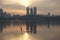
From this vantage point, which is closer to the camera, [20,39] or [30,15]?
[20,39]

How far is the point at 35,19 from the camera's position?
4259 inches

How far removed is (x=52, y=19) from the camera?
111688 mm

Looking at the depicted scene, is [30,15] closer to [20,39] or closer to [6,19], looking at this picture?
[6,19]

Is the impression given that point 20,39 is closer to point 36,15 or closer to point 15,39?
point 15,39

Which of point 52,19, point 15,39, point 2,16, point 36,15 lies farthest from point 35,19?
point 15,39

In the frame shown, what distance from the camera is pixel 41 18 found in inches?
4286

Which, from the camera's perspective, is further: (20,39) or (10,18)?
(10,18)

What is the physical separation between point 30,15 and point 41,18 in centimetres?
551

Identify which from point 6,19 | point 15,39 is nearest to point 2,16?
point 6,19

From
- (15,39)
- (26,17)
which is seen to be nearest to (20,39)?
(15,39)

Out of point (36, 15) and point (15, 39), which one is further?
point (36, 15)

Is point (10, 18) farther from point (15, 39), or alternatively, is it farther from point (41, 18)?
point (15, 39)

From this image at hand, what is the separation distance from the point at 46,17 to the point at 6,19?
61.9 feet

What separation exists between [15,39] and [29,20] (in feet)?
252
